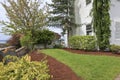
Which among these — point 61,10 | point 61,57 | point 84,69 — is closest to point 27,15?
point 61,10

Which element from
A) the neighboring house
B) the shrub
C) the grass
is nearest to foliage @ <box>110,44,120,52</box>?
the shrub

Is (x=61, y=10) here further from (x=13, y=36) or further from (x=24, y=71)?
(x=24, y=71)

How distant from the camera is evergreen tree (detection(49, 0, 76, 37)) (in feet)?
82.2

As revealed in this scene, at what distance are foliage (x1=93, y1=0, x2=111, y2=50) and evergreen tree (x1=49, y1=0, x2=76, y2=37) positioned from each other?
5952 millimetres

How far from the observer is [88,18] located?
21734 millimetres

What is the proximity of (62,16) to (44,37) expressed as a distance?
6.34m

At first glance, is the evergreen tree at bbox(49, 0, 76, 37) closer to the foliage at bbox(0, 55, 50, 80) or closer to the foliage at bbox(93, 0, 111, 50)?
the foliage at bbox(93, 0, 111, 50)

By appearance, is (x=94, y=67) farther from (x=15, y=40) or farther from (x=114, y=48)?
(x=15, y=40)

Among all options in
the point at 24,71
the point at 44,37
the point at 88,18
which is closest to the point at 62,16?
the point at 88,18

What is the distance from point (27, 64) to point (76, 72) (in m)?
4.04

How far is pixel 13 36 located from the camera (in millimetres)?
23812

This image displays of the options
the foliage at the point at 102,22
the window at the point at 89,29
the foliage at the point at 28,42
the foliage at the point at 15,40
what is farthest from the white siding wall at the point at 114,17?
the foliage at the point at 15,40

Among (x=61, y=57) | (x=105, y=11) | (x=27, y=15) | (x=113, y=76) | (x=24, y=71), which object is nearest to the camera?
(x=24, y=71)

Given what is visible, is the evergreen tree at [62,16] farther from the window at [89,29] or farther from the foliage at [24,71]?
the foliage at [24,71]
